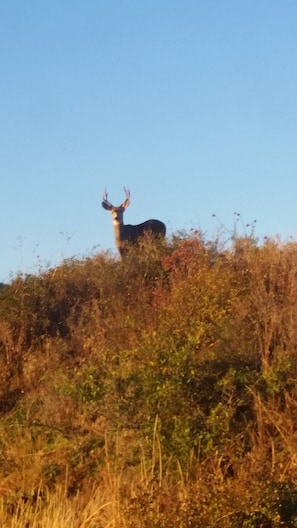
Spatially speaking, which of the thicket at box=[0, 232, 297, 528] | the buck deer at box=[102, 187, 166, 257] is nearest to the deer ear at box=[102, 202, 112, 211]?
the buck deer at box=[102, 187, 166, 257]

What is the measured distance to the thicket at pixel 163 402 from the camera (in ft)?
24.6

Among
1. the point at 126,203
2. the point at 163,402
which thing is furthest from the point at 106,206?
the point at 163,402

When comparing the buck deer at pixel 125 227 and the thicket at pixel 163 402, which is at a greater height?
the buck deer at pixel 125 227

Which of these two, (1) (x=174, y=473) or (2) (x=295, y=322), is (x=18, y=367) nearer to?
(2) (x=295, y=322)

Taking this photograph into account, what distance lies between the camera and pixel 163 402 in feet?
30.3

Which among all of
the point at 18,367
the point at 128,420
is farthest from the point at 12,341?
the point at 128,420

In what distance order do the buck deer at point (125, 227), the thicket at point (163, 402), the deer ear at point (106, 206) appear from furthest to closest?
the deer ear at point (106, 206)
the buck deer at point (125, 227)
the thicket at point (163, 402)

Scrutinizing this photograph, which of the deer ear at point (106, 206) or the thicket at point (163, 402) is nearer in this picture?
the thicket at point (163, 402)

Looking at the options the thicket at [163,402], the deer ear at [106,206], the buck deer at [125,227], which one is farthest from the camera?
the deer ear at [106,206]

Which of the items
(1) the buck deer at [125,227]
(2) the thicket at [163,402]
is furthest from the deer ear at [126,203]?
(2) the thicket at [163,402]

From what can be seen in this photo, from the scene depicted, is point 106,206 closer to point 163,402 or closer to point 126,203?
point 126,203

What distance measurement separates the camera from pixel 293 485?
7461 mm

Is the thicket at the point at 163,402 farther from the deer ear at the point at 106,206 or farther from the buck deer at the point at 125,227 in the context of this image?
the deer ear at the point at 106,206

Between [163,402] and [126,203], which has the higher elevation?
[126,203]
